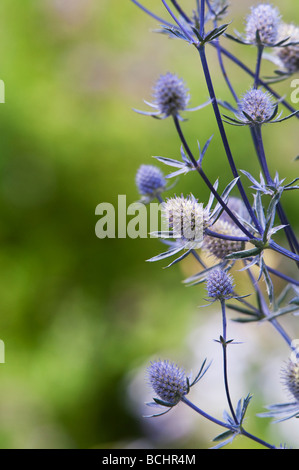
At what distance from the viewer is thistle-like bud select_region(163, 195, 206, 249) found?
0.57 m

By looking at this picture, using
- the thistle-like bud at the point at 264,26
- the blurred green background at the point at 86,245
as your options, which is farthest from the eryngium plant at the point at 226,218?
the blurred green background at the point at 86,245

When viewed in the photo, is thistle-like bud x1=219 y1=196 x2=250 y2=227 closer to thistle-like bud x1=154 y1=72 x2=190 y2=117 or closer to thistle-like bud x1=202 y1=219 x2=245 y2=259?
thistle-like bud x1=202 y1=219 x2=245 y2=259

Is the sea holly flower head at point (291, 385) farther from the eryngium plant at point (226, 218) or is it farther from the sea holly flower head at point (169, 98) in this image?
the sea holly flower head at point (169, 98)

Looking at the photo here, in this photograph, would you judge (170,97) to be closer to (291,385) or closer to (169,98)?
(169,98)

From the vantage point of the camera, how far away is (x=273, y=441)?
1.87 meters

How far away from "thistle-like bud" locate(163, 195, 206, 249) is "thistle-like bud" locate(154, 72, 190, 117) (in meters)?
0.18

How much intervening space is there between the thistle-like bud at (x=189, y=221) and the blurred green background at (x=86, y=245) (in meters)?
1.63

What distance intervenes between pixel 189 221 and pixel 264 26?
33 cm

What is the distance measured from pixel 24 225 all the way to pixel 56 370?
0.67 metres

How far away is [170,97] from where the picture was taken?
702 millimetres

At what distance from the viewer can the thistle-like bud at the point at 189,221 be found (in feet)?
1.87

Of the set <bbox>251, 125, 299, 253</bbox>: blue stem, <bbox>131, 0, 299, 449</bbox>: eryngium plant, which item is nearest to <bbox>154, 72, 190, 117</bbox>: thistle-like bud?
<bbox>131, 0, 299, 449</bbox>: eryngium plant
